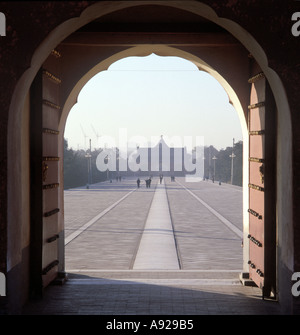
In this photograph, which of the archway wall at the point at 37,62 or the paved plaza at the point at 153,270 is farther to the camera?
the paved plaza at the point at 153,270

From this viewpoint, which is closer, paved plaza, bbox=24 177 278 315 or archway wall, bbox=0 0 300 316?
archway wall, bbox=0 0 300 316

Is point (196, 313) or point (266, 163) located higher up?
point (266, 163)

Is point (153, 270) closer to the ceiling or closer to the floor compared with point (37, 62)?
closer to the floor

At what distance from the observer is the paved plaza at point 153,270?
714 cm

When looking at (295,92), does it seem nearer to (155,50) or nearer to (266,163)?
(266,163)

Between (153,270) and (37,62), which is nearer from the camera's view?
(37,62)

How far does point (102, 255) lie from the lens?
41.0ft

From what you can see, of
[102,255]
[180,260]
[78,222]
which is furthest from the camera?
[78,222]

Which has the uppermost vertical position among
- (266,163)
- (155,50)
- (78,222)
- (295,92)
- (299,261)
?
(155,50)

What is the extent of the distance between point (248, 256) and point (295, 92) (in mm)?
4109

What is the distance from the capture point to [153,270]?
33.1 ft

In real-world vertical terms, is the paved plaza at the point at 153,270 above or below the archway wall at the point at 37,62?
below

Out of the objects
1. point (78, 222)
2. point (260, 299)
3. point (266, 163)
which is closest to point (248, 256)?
point (260, 299)

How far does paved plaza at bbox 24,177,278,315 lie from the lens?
714 centimetres
